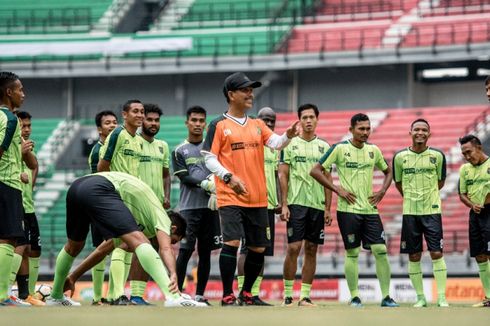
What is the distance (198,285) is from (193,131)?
6.57ft

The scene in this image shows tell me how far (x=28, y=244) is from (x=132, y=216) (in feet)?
11.0

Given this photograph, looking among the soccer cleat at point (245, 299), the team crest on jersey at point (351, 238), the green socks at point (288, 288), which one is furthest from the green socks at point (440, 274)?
the soccer cleat at point (245, 299)

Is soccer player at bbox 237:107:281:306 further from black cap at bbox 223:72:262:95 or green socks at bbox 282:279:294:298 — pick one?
black cap at bbox 223:72:262:95

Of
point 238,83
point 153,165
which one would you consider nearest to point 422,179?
point 153,165

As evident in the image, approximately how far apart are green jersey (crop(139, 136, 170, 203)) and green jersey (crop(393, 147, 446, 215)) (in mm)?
3199

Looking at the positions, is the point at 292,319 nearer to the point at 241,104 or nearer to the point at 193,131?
the point at 241,104

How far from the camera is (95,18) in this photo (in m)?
42.2

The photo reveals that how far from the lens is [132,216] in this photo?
1135 cm

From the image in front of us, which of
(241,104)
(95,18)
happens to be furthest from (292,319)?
(95,18)

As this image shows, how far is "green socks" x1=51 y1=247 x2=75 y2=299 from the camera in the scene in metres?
12.7

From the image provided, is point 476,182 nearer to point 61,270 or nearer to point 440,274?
point 440,274

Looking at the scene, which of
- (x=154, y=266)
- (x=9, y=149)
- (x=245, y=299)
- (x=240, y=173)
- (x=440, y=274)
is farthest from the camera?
(x=440, y=274)

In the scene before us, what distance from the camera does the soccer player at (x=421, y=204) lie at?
15766 mm

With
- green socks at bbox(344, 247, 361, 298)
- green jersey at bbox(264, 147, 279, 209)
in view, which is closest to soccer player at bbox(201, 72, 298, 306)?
green socks at bbox(344, 247, 361, 298)
